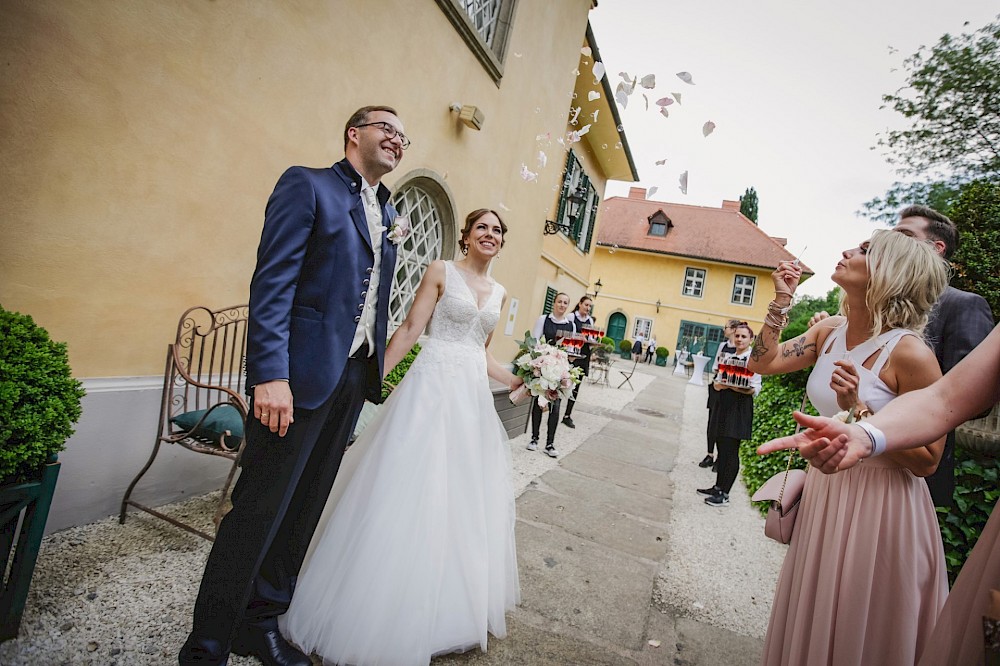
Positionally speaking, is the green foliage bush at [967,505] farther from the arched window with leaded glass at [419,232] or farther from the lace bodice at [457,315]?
the arched window with leaded glass at [419,232]

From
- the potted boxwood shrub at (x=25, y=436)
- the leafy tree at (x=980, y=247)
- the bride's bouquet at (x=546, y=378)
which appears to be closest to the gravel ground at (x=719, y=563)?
the bride's bouquet at (x=546, y=378)

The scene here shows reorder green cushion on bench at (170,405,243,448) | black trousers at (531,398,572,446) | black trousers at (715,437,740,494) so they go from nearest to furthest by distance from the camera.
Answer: green cushion on bench at (170,405,243,448) → black trousers at (715,437,740,494) → black trousers at (531,398,572,446)

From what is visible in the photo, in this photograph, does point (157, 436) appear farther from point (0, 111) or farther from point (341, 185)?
point (341, 185)

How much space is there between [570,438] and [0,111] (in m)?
6.89

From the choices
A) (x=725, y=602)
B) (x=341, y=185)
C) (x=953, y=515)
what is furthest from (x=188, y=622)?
(x=953, y=515)

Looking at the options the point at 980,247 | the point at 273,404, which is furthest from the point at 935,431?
the point at 980,247

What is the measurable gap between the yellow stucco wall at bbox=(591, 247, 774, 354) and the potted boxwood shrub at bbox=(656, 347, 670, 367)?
458mm

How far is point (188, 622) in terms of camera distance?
2.29m

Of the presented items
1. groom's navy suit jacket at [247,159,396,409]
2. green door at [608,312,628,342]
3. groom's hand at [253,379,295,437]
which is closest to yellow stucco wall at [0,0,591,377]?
groom's navy suit jacket at [247,159,396,409]

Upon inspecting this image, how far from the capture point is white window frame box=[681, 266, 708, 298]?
104ft

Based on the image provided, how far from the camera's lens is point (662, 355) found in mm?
31938

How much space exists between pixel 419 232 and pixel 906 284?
496 centimetres

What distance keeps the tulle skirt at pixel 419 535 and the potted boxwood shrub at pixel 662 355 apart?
101 feet

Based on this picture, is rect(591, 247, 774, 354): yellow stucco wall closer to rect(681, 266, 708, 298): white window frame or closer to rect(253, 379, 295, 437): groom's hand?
rect(681, 266, 708, 298): white window frame
